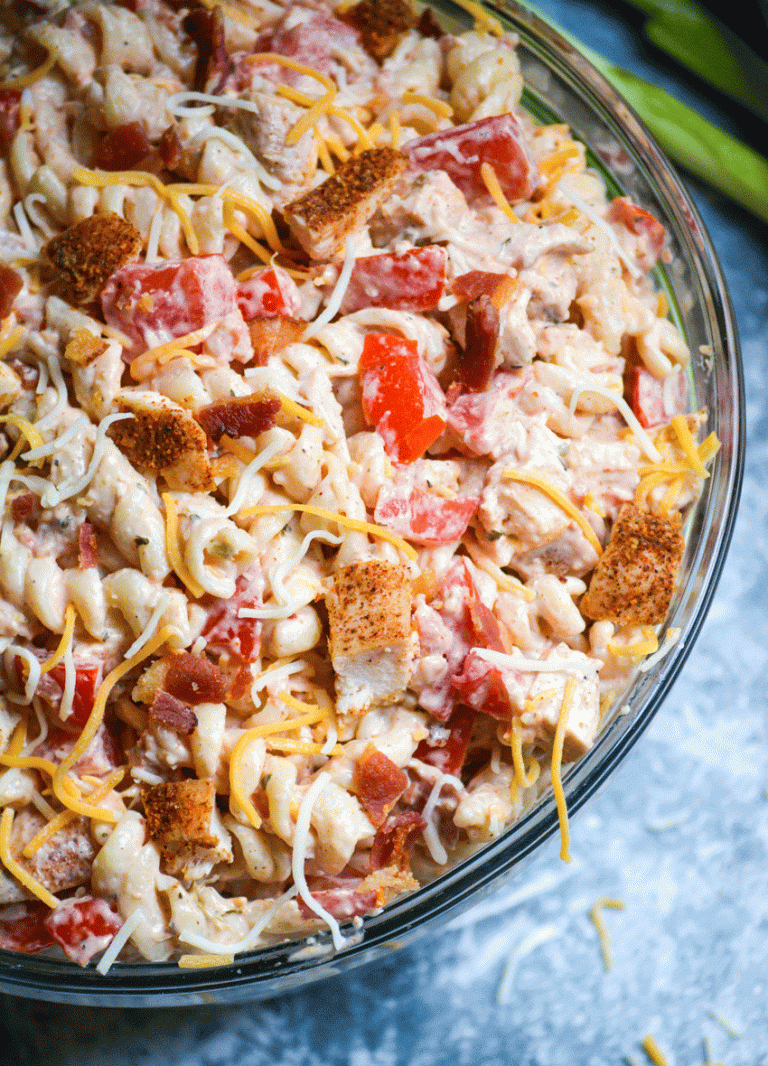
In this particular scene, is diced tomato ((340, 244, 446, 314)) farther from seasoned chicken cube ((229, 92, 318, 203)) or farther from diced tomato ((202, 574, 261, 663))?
diced tomato ((202, 574, 261, 663))

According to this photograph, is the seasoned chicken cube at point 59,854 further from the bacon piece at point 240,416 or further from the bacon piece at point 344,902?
the bacon piece at point 240,416

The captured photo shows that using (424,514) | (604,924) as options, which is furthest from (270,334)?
(604,924)

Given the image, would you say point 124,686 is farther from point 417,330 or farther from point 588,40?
point 588,40

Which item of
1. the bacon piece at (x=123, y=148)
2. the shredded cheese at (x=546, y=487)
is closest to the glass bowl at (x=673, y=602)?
the shredded cheese at (x=546, y=487)

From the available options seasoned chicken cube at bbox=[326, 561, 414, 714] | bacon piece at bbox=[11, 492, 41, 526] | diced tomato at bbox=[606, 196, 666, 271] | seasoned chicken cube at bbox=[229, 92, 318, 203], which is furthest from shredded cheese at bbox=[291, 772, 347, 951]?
diced tomato at bbox=[606, 196, 666, 271]

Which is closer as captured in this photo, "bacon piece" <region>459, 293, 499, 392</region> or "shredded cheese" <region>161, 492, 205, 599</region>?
"shredded cheese" <region>161, 492, 205, 599</region>

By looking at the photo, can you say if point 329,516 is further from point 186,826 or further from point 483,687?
point 186,826
